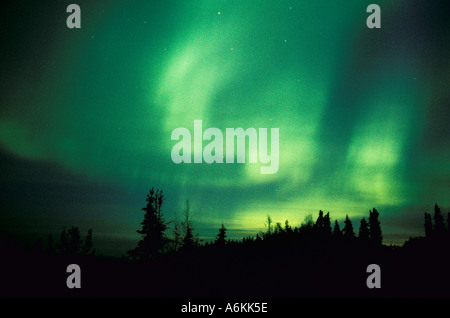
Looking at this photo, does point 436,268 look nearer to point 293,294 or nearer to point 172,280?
point 293,294

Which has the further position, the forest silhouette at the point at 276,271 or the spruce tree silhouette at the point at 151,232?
the spruce tree silhouette at the point at 151,232

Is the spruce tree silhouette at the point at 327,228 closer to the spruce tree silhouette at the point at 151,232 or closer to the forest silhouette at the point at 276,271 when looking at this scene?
the forest silhouette at the point at 276,271

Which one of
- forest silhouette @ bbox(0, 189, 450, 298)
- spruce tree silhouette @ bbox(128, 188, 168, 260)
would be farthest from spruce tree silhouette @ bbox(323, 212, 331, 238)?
spruce tree silhouette @ bbox(128, 188, 168, 260)

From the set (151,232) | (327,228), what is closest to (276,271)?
(327,228)

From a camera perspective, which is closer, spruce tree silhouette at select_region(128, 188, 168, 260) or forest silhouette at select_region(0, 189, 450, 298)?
forest silhouette at select_region(0, 189, 450, 298)

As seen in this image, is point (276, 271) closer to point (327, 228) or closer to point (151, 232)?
point (327, 228)

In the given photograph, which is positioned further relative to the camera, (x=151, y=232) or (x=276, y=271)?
(x=151, y=232)

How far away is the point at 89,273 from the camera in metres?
38.1

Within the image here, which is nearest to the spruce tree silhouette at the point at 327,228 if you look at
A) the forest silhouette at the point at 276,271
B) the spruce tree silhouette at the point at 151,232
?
the forest silhouette at the point at 276,271

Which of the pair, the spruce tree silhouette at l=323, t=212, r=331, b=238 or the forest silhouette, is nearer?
the forest silhouette

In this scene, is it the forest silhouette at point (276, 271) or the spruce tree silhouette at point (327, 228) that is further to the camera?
the spruce tree silhouette at point (327, 228)

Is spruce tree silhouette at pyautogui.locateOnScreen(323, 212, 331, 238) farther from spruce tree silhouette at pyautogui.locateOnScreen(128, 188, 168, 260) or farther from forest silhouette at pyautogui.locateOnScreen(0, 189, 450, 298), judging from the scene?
spruce tree silhouette at pyautogui.locateOnScreen(128, 188, 168, 260)
